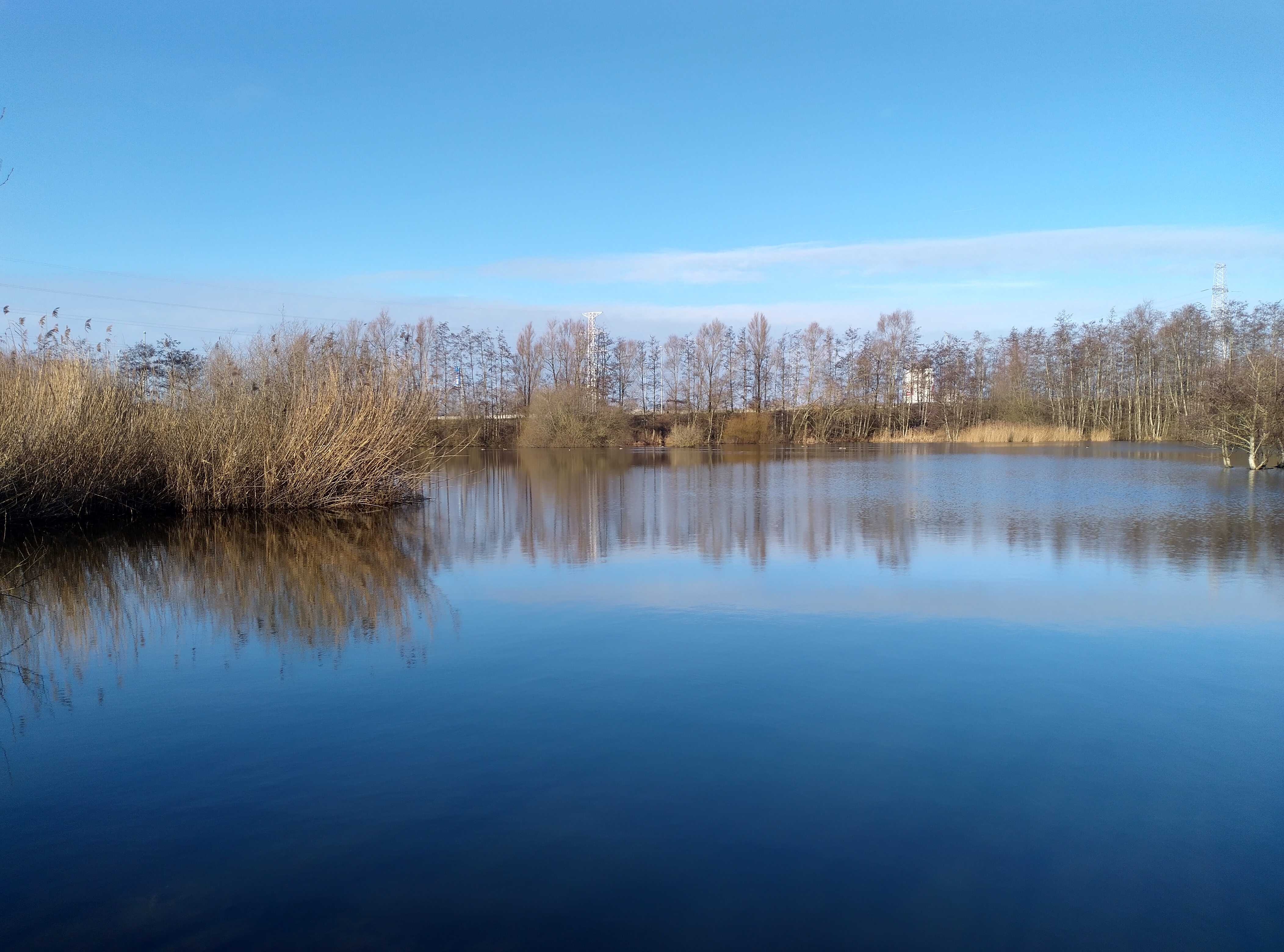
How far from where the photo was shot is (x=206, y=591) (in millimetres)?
7332

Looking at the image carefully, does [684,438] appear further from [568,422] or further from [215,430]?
[215,430]

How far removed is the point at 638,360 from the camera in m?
54.8

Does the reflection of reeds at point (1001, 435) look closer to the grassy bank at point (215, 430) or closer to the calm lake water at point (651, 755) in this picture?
the grassy bank at point (215, 430)

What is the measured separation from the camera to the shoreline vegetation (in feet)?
38.0

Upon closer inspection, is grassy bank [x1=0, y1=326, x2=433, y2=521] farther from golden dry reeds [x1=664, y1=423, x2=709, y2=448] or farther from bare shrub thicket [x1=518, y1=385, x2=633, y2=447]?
golden dry reeds [x1=664, y1=423, x2=709, y2=448]

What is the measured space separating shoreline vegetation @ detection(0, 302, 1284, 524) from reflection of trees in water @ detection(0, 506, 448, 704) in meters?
1.51

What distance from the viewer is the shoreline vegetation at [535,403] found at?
11578mm

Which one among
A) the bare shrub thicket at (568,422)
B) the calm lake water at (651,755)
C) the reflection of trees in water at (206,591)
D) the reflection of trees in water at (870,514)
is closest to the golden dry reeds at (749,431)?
the bare shrub thicket at (568,422)

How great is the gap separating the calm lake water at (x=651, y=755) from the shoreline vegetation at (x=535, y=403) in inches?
146

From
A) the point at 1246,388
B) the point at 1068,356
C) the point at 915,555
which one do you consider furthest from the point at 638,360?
the point at 915,555

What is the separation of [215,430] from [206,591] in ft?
20.5

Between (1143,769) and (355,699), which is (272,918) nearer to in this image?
(355,699)

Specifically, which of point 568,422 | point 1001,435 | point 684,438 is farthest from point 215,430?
point 1001,435

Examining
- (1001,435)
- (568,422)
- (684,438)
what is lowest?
(1001,435)
